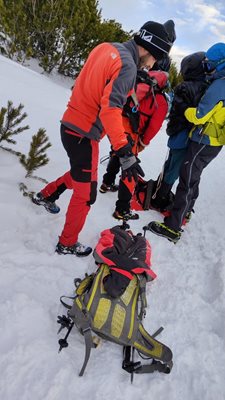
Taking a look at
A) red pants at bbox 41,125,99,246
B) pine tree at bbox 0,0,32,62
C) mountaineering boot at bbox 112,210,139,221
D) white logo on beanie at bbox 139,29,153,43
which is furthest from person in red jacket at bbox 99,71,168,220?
pine tree at bbox 0,0,32,62

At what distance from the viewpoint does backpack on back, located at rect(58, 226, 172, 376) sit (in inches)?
76.5

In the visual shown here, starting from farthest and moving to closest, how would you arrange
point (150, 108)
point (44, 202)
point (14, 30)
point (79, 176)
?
point (14, 30)
point (150, 108)
point (44, 202)
point (79, 176)

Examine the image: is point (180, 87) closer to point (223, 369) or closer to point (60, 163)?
point (60, 163)

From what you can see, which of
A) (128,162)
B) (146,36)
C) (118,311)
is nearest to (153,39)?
(146,36)

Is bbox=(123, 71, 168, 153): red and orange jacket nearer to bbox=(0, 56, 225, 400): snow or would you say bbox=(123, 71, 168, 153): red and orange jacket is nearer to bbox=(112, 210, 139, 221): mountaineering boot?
bbox=(112, 210, 139, 221): mountaineering boot

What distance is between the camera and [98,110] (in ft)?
7.92

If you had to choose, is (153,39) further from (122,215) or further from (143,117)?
(122,215)

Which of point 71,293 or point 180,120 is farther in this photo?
point 180,120

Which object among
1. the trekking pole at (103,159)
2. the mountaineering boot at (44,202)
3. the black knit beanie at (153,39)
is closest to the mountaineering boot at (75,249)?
the mountaineering boot at (44,202)

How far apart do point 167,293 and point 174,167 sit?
5.51 feet

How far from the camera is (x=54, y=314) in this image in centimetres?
215

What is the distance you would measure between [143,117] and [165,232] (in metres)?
1.32

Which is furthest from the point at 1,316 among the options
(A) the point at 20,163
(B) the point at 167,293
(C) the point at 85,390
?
(A) the point at 20,163

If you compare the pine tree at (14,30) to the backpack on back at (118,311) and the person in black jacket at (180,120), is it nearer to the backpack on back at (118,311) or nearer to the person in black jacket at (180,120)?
the person in black jacket at (180,120)
